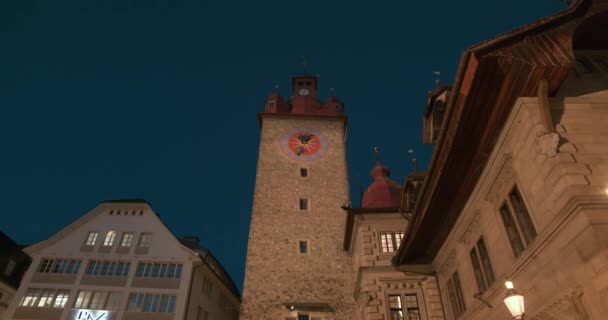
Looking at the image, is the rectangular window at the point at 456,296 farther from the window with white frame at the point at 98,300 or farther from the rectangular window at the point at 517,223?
the window with white frame at the point at 98,300

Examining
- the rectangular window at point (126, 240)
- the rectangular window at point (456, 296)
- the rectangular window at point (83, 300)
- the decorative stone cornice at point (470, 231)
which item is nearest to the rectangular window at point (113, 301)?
the rectangular window at point (83, 300)

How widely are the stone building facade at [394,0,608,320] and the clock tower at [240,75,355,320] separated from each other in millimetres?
16114

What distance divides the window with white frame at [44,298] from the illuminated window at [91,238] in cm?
355

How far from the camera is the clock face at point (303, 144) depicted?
3712cm

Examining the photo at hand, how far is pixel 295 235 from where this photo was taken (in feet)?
102

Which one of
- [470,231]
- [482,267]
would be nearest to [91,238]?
[470,231]

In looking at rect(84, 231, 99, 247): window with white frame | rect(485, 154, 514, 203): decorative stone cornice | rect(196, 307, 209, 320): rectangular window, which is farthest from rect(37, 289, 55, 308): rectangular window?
rect(485, 154, 514, 203): decorative stone cornice

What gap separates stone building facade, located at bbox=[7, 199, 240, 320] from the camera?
81.9 ft

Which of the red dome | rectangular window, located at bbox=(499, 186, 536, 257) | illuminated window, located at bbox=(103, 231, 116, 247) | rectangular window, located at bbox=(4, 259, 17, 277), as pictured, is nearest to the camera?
rectangular window, located at bbox=(499, 186, 536, 257)

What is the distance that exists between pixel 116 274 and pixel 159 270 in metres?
2.78

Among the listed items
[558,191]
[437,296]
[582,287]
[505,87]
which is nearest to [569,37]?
[505,87]

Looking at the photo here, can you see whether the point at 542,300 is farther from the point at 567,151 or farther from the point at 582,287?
the point at 567,151

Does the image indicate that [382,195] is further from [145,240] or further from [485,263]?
[145,240]

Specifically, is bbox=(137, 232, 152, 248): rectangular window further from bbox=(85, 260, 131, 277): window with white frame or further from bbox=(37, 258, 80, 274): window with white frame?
bbox=(37, 258, 80, 274): window with white frame
